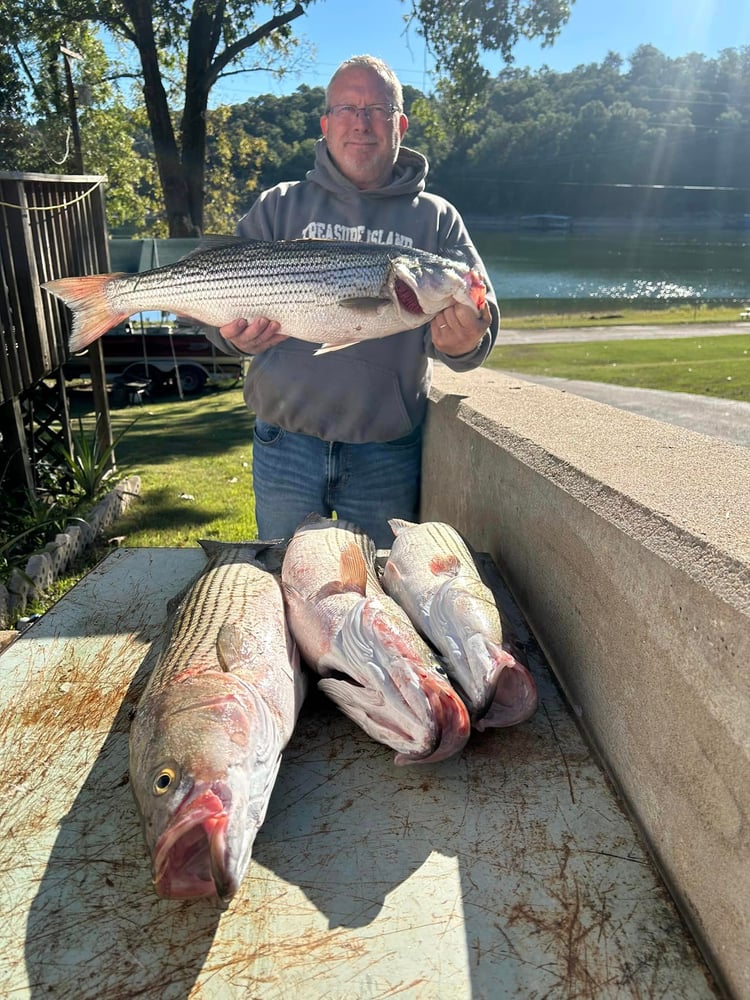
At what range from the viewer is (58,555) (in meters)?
6.48

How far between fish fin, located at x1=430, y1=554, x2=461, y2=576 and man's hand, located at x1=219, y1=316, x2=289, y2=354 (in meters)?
1.25

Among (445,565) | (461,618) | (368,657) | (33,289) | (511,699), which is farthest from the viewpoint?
(33,289)

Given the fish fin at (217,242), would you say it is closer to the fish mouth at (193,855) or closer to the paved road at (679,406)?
the fish mouth at (193,855)

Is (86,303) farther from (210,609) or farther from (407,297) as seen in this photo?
(210,609)

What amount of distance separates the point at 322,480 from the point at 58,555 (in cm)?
382

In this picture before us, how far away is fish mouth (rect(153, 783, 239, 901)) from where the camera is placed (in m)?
1.49

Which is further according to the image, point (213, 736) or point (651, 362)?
point (651, 362)

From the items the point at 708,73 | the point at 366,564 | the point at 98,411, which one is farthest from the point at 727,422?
the point at 708,73

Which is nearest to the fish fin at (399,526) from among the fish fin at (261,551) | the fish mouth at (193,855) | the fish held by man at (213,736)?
the fish fin at (261,551)

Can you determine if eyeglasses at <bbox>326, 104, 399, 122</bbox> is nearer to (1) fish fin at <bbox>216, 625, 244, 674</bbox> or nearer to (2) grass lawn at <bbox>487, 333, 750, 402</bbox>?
(1) fish fin at <bbox>216, 625, 244, 674</bbox>

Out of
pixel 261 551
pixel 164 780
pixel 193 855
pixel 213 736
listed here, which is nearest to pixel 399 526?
pixel 261 551

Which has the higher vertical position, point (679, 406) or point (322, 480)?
point (322, 480)

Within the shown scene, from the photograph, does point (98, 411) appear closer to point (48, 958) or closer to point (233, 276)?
point (233, 276)

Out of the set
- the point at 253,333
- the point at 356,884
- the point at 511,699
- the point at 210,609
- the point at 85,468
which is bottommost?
the point at 85,468
